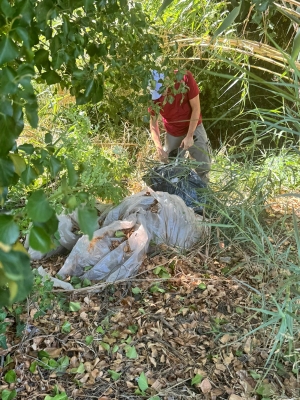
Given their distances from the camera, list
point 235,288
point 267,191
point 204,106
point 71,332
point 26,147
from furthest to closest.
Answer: point 204,106 → point 267,191 → point 235,288 → point 71,332 → point 26,147

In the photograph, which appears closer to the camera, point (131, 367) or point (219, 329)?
point (131, 367)

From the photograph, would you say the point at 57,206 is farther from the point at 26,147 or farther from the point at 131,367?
the point at 26,147

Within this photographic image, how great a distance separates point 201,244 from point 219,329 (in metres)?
0.63

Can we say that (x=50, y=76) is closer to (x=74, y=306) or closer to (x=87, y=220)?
(x=87, y=220)

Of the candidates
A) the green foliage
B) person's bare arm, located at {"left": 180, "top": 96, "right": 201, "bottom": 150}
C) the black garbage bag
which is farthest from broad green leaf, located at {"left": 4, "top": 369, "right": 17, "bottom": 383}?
person's bare arm, located at {"left": 180, "top": 96, "right": 201, "bottom": 150}

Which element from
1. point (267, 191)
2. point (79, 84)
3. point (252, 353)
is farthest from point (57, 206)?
point (267, 191)

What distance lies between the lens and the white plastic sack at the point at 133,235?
6.97ft

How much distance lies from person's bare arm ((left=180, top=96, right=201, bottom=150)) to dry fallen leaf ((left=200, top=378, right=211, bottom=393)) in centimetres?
162

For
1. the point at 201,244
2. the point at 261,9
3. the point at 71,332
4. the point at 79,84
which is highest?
the point at 261,9

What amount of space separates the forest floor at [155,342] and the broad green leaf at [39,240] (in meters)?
1.17

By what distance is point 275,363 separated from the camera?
1630 millimetres

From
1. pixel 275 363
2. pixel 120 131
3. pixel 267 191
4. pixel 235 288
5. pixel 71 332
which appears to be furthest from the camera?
pixel 120 131

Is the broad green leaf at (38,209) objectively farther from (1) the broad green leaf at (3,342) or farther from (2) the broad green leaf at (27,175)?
(1) the broad green leaf at (3,342)

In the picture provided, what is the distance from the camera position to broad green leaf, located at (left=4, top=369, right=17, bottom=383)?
153cm
